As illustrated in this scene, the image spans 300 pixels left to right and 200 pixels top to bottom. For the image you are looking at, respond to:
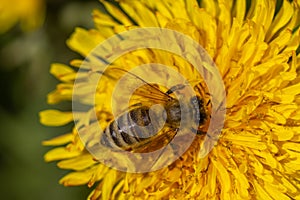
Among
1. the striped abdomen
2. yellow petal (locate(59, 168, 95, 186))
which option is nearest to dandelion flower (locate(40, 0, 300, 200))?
yellow petal (locate(59, 168, 95, 186))

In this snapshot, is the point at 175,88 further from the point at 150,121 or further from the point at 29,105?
the point at 29,105

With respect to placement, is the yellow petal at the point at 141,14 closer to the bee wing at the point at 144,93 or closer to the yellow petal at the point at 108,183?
the bee wing at the point at 144,93

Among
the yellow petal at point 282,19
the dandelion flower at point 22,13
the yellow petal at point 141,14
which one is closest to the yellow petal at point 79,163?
the yellow petal at point 141,14

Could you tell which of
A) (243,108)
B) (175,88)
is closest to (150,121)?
(175,88)

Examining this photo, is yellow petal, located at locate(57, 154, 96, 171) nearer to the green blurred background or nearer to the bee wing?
the bee wing

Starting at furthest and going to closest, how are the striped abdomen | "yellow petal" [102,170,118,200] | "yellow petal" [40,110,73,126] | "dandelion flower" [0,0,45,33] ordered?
"dandelion flower" [0,0,45,33]
"yellow petal" [40,110,73,126]
"yellow petal" [102,170,118,200]
the striped abdomen

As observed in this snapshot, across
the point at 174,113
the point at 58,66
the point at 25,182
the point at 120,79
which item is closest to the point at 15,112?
the point at 25,182
